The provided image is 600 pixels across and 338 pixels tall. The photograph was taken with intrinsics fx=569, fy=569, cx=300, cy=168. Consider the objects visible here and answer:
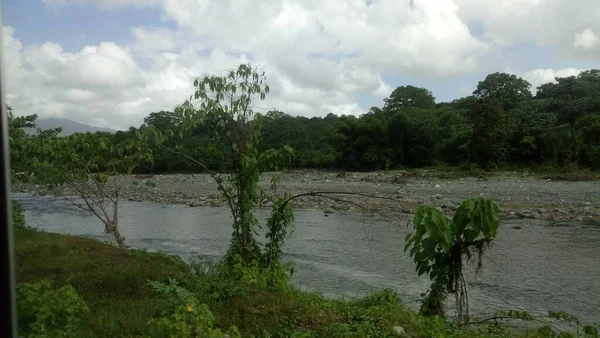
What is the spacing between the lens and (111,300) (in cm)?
523

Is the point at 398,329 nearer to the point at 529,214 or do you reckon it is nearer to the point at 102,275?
the point at 102,275

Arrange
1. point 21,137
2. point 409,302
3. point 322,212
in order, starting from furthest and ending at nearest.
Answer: point 322,212, point 21,137, point 409,302

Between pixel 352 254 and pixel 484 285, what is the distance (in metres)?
3.13

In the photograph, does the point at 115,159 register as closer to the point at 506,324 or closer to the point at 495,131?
the point at 506,324

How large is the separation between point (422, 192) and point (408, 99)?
26.4 meters

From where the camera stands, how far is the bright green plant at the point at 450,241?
5266 millimetres

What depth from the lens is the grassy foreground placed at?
4.32m

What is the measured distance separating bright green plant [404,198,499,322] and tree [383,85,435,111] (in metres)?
41.4

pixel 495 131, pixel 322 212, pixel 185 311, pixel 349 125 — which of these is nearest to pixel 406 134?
pixel 349 125

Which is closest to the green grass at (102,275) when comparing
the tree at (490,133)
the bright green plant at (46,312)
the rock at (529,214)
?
the bright green plant at (46,312)

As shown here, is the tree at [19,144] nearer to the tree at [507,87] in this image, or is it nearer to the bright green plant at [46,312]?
the bright green plant at [46,312]

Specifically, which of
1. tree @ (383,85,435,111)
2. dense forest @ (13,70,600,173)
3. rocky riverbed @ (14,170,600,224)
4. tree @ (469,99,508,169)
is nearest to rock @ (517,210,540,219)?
rocky riverbed @ (14,170,600,224)

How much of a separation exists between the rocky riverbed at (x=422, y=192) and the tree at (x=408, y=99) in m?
15.3

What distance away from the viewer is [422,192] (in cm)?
2166
